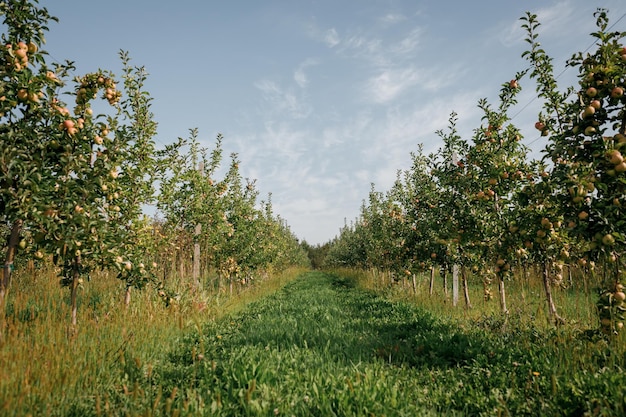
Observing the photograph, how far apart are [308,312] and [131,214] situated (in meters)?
4.12

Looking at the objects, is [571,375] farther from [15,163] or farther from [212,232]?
[212,232]

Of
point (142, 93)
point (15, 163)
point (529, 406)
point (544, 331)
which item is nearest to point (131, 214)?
point (142, 93)

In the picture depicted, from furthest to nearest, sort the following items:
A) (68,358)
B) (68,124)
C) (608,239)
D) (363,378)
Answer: (68,124)
(608,239)
(363,378)
(68,358)

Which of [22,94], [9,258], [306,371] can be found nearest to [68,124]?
[22,94]

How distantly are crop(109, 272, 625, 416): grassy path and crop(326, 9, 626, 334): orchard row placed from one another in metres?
1.18

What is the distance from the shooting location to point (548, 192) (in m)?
4.40

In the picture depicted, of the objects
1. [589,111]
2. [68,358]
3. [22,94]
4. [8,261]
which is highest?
[22,94]

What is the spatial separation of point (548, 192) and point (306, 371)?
3746mm

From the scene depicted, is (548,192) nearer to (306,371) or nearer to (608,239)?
(608,239)

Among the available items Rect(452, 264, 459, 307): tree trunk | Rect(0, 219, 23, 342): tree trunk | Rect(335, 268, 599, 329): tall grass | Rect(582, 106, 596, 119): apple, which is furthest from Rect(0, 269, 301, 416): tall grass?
Rect(452, 264, 459, 307): tree trunk

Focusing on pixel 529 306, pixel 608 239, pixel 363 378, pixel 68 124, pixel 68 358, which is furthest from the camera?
pixel 529 306

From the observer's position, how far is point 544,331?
4617 millimetres

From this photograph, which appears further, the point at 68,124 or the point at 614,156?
the point at 68,124

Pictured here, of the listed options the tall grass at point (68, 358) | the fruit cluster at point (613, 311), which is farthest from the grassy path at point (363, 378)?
the fruit cluster at point (613, 311)
